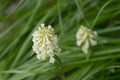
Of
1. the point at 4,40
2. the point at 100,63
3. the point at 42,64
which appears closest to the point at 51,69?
the point at 42,64

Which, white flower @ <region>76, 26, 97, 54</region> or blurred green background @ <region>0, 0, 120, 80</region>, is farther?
blurred green background @ <region>0, 0, 120, 80</region>

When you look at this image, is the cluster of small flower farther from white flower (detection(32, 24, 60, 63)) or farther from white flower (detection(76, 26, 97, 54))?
white flower (detection(76, 26, 97, 54))

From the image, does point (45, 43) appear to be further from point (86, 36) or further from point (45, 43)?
point (86, 36)

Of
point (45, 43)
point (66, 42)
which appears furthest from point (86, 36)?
point (66, 42)

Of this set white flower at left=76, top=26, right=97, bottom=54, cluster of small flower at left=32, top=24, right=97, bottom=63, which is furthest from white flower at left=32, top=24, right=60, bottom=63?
white flower at left=76, top=26, right=97, bottom=54

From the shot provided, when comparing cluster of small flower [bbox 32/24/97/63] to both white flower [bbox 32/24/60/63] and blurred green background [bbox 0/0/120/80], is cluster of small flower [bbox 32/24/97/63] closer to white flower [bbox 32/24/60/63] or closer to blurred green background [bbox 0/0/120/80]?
white flower [bbox 32/24/60/63]

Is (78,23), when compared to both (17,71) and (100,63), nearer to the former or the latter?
(100,63)

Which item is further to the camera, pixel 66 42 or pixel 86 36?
pixel 66 42

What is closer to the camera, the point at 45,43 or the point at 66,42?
the point at 45,43
